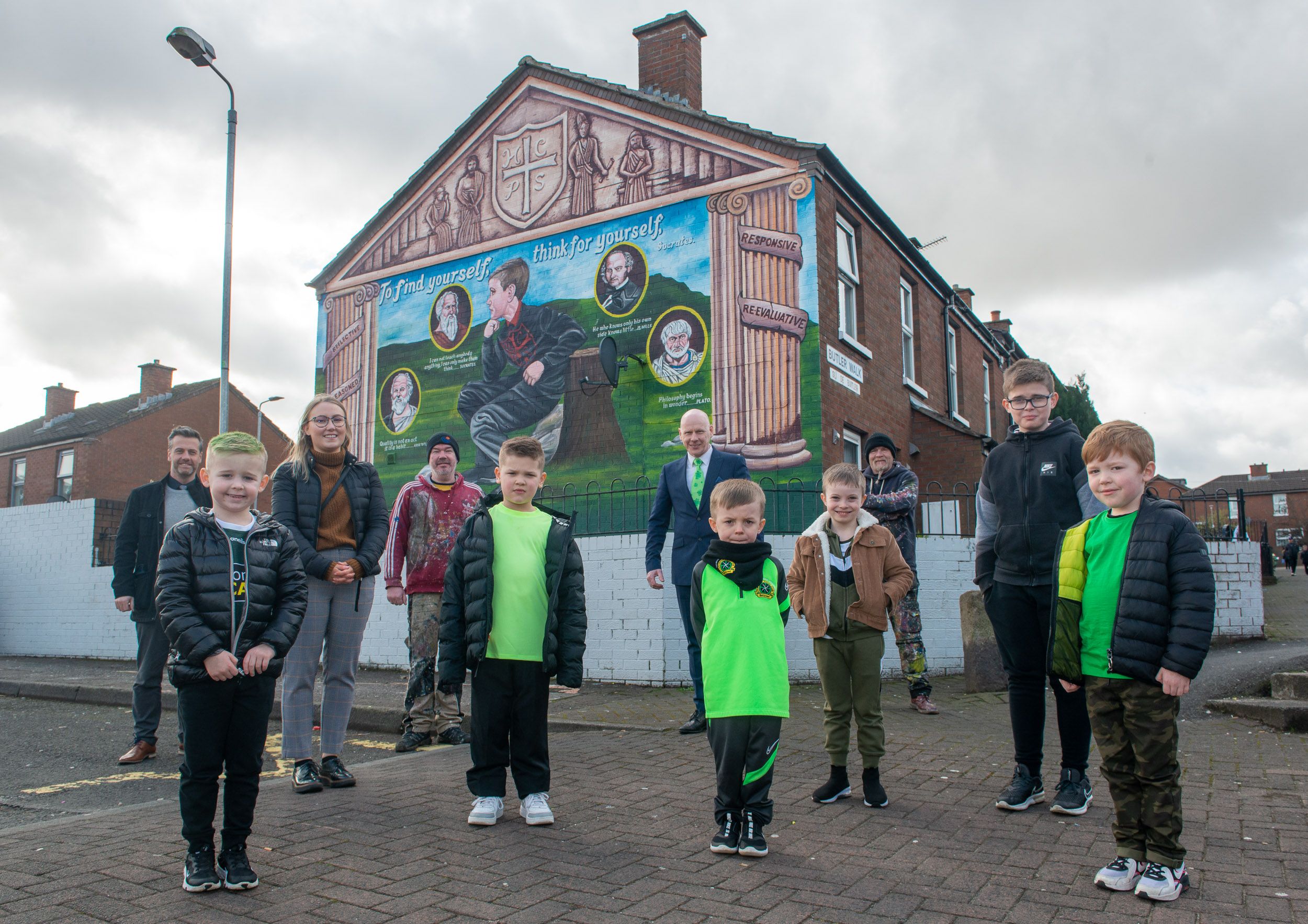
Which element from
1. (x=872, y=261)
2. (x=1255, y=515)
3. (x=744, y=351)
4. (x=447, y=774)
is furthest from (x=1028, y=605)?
(x=1255, y=515)

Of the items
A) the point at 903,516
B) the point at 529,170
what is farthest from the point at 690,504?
the point at 529,170

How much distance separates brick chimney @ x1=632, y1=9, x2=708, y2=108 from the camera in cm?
1484

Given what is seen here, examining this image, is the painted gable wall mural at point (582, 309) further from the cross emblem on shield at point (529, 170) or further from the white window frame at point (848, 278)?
the white window frame at point (848, 278)

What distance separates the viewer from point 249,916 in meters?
2.84

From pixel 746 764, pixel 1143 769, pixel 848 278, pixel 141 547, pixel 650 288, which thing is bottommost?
pixel 746 764

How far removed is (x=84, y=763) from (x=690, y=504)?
428 cm

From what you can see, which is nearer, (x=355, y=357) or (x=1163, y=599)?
(x=1163, y=599)

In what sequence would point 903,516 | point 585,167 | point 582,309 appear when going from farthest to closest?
point 585,167
point 582,309
point 903,516

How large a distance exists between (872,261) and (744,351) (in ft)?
11.7

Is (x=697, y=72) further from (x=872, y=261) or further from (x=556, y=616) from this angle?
(x=556, y=616)

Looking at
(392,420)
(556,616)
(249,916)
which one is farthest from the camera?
(392,420)

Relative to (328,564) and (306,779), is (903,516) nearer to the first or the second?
(328,564)

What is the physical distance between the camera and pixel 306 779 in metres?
4.51

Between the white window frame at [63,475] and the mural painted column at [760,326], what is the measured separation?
31.1 meters
